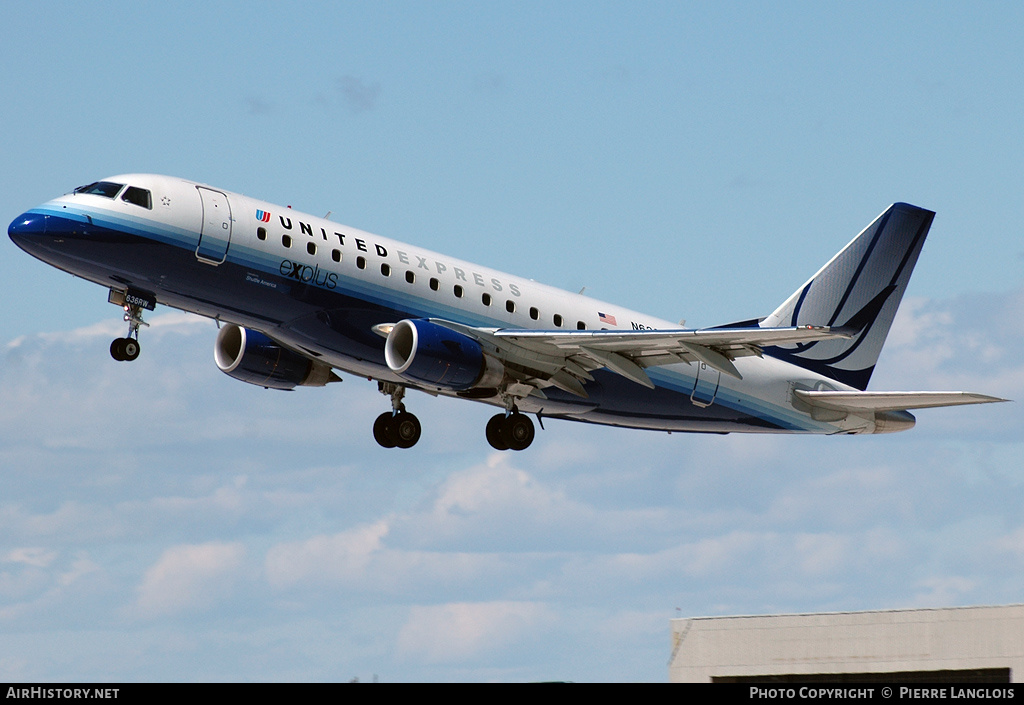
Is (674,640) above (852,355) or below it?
below

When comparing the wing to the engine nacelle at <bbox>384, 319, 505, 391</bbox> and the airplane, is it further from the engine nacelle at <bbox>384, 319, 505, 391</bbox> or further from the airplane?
the engine nacelle at <bbox>384, 319, 505, 391</bbox>

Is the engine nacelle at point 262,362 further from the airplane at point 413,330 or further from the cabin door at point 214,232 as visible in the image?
the cabin door at point 214,232

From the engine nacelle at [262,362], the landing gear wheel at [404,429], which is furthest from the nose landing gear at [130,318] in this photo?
the landing gear wheel at [404,429]

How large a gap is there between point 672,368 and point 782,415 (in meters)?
4.36

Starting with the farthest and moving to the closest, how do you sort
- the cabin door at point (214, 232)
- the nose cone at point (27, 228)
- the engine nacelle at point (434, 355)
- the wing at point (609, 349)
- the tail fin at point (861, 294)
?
the tail fin at point (861, 294) → the wing at point (609, 349) → the engine nacelle at point (434, 355) → the cabin door at point (214, 232) → the nose cone at point (27, 228)

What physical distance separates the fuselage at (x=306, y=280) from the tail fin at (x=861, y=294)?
5.81m

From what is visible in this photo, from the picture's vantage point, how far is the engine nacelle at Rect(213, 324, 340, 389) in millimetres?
39125

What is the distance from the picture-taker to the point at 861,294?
152 ft

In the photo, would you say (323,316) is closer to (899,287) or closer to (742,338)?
(742,338)

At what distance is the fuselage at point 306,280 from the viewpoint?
32.9 metres

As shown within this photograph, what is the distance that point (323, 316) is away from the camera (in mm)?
34875

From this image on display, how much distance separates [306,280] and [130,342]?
4.59m

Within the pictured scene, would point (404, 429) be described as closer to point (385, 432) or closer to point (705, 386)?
point (385, 432)
